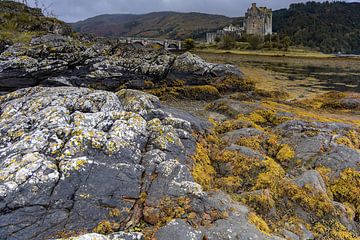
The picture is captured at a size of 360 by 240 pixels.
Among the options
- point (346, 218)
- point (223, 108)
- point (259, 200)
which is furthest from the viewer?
point (223, 108)

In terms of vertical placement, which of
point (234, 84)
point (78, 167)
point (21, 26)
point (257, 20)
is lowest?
point (234, 84)

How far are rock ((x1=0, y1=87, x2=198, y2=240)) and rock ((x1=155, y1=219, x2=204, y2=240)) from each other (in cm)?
77

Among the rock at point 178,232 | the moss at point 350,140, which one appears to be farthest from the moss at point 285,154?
the rock at point 178,232

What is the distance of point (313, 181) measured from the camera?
7543mm

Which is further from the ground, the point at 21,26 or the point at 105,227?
the point at 21,26

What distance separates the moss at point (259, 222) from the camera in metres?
5.86

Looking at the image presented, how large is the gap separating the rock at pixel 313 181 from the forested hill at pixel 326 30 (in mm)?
137327

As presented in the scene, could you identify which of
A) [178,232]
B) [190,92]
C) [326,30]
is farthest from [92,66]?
[326,30]

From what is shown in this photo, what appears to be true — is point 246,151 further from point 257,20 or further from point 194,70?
point 257,20

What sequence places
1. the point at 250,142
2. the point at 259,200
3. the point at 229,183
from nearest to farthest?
the point at 259,200 → the point at 229,183 → the point at 250,142

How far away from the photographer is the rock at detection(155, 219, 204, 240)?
5.12 metres

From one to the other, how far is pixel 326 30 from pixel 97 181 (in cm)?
18082

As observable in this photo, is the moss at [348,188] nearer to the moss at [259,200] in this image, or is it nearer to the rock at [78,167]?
the moss at [259,200]

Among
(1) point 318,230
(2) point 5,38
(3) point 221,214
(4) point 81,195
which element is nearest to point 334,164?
(1) point 318,230
